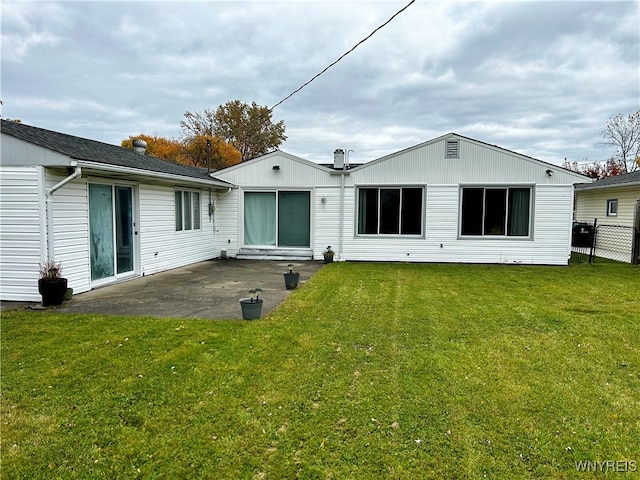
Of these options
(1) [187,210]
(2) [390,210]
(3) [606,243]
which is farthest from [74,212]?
(3) [606,243]

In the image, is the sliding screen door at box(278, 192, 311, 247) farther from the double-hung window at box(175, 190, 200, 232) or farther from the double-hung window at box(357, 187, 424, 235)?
the double-hung window at box(175, 190, 200, 232)

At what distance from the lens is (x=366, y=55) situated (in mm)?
8953

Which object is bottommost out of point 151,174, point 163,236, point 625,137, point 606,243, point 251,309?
point 251,309

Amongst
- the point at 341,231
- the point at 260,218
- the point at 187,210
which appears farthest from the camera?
the point at 260,218

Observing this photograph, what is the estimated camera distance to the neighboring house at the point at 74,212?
6.29 m

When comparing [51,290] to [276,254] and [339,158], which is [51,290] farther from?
[339,158]

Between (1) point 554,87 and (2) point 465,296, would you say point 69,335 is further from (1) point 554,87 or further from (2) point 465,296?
(1) point 554,87

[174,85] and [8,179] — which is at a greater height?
[174,85]

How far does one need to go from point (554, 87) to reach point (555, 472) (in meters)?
14.4

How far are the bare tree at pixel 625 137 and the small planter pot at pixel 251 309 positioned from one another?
30541mm

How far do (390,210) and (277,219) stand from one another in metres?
3.60

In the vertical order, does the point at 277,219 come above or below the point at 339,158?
below

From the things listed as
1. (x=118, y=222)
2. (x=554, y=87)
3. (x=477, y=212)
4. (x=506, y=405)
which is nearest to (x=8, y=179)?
(x=118, y=222)

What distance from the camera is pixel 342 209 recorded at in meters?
11.9
